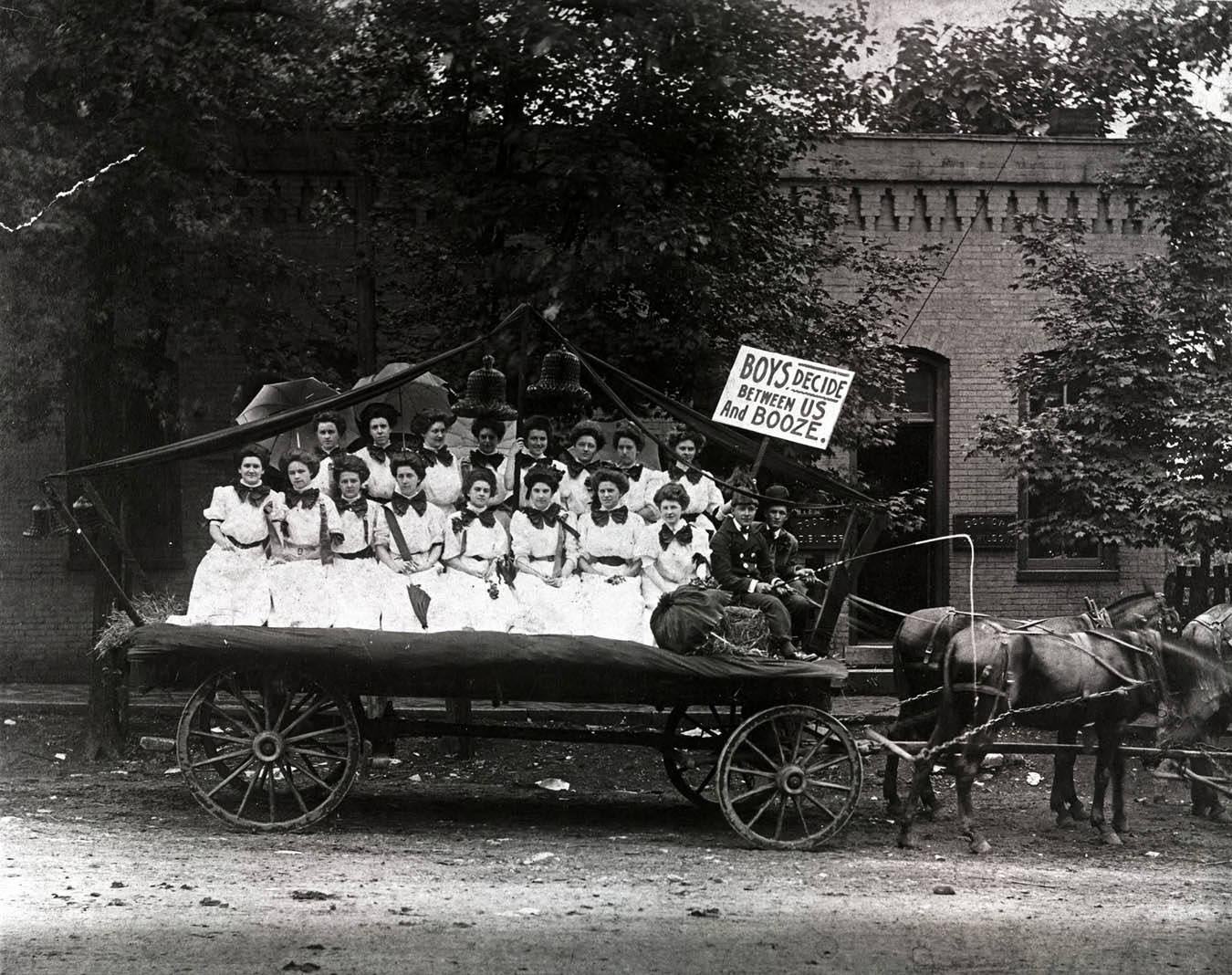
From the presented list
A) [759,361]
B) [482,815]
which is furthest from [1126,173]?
[482,815]

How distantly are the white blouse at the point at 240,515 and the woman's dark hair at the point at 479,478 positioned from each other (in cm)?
114

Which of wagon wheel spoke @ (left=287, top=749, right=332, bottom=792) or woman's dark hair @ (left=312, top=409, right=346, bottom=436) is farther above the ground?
woman's dark hair @ (left=312, top=409, right=346, bottom=436)

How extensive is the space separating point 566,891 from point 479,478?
283cm

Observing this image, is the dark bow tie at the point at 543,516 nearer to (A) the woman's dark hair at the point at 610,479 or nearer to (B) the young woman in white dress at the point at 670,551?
(A) the woman's dark hair at the point at 610,479

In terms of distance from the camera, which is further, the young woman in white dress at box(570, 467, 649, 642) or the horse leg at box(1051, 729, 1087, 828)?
the horse leg at box(1051, 729, 1087, 828)

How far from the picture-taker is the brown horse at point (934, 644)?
8.37m

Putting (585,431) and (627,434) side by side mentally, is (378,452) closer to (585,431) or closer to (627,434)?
(585,431)

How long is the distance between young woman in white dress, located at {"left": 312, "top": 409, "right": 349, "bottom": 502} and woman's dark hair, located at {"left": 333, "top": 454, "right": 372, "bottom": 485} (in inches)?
1.6

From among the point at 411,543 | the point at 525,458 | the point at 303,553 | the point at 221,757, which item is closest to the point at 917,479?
the point at 525,458

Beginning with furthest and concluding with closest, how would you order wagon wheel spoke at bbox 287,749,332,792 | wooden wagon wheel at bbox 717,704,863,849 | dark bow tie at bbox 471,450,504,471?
1. dark bow tie at bbox 471,450,504,471
2. wagon wheel spoke at bbox 287,749,332,792
3. wooden wagon wheel at bbox 717,704,863,849

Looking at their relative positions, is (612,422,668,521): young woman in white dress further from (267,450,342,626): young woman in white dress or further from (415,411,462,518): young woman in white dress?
(267,450,342,626): young woman in white dress

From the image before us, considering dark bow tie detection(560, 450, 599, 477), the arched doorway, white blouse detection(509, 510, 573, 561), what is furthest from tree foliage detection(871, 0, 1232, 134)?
white blouse detection(509, 510, 573, 561)

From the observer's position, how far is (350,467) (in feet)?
26.9

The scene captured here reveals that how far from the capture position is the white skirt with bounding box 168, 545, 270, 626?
25.6ft
